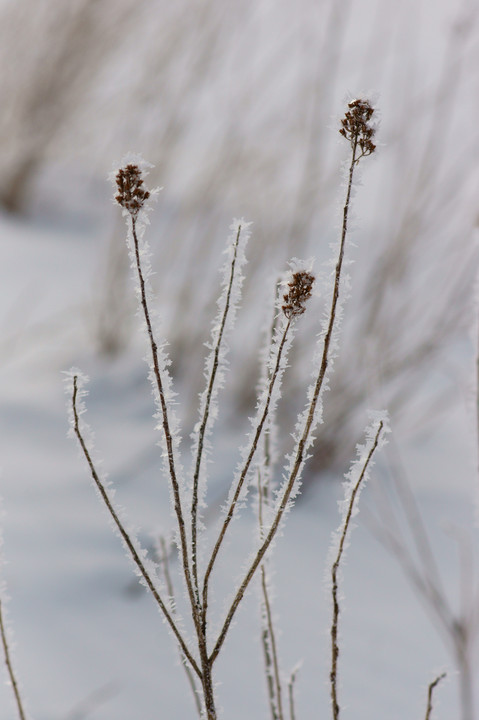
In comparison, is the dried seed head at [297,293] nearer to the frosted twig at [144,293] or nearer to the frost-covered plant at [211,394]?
the frost-covered plant at [211,394]

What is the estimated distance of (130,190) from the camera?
1.92 ft

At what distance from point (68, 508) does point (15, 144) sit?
8.36ft

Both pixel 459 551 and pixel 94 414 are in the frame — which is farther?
pixel 94 414

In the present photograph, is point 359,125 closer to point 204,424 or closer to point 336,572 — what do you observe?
point 204,424

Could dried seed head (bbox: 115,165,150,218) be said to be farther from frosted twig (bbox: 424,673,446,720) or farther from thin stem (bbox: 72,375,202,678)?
frosted twig (bbox: 424,673,446,720)

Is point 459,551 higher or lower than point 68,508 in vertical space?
lower

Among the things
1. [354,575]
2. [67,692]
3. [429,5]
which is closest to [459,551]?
[354,575]

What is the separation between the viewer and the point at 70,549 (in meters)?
1.67

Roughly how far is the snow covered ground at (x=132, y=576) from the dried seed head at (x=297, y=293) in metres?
0.43

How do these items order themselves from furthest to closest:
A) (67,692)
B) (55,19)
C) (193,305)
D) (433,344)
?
1. (55,19)
2. (193,305)
3. (433,344)
4. (67,692)

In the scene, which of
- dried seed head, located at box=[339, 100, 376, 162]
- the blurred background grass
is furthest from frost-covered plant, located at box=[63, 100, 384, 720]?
the blurred background grass

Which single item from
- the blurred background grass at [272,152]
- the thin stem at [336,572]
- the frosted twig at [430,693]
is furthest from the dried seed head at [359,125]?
the blurred background grass at [272,152]

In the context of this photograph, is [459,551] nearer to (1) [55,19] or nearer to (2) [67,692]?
(2) [67,692]

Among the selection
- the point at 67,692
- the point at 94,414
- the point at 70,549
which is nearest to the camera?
the point at 67,692
